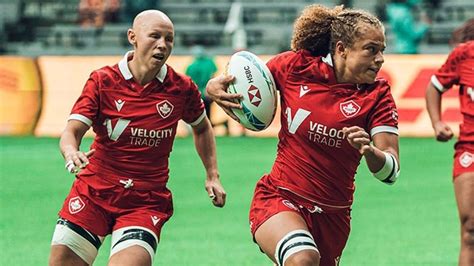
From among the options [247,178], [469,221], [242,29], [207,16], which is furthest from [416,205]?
[207,16]

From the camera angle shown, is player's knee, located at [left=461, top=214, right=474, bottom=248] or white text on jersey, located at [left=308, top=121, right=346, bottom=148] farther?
player's knee, located at [left=461, top=214, right=474, bottom=248]

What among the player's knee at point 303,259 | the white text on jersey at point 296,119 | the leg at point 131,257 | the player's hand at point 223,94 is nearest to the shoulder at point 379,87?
the white text on jersey at point 296,119

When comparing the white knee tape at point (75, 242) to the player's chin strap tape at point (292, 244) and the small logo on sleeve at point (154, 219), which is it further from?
the player's chin strap tape at point (292, 244)

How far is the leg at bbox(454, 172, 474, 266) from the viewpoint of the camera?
8578mm

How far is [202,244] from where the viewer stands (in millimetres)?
11367

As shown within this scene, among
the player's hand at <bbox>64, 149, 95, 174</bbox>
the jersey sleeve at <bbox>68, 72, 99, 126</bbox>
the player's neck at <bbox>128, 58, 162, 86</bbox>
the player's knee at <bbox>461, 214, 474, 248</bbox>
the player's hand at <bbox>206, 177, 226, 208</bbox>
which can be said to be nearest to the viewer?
the player's hand at <bbox>64, 149, 95, 174</bbox>

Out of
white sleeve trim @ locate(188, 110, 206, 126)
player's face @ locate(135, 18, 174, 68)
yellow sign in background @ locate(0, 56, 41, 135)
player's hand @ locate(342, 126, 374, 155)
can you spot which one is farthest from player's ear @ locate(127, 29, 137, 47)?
yellow sign in background @ locate(0, 56, 41, 135)

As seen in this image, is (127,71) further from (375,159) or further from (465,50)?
(465,50)

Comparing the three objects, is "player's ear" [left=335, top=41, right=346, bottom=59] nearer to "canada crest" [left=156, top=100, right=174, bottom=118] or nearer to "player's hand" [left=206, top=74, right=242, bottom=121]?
"player's hand" [left=206, top=74, right=242, bottom=121]

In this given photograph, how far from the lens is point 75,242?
23.8 ft

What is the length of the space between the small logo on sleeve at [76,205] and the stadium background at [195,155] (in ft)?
10.1

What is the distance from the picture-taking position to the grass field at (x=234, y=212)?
35.6 ft

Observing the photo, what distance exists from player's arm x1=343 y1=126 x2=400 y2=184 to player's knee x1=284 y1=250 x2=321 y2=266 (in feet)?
1.94

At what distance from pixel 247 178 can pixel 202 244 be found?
206 inches
